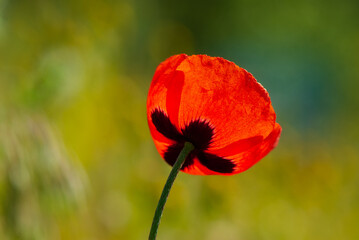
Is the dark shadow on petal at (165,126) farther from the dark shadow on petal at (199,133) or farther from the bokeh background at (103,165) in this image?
the bokeh background at (103,165)

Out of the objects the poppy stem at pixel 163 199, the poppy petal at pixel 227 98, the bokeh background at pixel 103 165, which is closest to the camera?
the poppy stem at pixel 163 199

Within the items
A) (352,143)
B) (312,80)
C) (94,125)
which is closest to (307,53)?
(312,80)

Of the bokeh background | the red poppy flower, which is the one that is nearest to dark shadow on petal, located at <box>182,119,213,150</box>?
the red poppy flower

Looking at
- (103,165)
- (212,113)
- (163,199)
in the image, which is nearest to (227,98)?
(212,113)

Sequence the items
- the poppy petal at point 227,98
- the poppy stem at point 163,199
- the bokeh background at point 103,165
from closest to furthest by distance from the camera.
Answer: the poppy stem at point 163,199 → the poppy petal at point 227,98 → the bokeh background at point 103,165

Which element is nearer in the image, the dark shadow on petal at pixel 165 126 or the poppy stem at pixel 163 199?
Answer: the poppy stem at pixel 163 199

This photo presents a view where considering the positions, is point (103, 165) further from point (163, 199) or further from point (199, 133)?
point (163, 199)

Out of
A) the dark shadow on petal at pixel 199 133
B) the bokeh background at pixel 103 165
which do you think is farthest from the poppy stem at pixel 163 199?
the bokeh background at pixel 103 165
